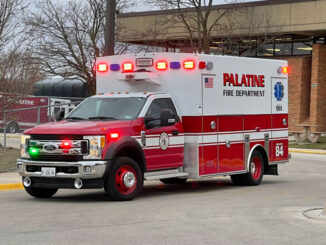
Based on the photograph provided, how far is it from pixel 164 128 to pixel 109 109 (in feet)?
3.65

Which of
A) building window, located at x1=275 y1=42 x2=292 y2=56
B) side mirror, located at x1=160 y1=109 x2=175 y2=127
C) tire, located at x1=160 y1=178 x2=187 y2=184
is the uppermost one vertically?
building window, located at x1=275 y1=42 x2=292 y2=56

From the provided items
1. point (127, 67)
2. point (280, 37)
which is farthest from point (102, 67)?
point (280, 37)

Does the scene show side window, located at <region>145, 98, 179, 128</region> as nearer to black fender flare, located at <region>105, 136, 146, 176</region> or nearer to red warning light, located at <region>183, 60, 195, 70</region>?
black fender flare, located at <region>105, 136, 146, 176</region>

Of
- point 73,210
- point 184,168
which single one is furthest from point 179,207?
point 184,168

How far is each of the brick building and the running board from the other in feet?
66.4

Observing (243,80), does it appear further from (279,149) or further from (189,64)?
(279,149)

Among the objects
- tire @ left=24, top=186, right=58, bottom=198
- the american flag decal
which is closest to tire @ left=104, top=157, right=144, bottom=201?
tire @ left=24, top=186, right=58, bottom=198

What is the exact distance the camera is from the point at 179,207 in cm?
1198

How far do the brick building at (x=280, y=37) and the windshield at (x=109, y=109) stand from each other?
20.3 m

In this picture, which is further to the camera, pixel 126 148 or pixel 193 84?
pixel 193 84

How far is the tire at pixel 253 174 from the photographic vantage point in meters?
16.5

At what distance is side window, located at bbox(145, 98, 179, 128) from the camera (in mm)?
13734

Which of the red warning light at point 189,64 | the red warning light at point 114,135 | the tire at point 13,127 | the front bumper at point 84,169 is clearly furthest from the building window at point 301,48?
the front bumper at point 84,169

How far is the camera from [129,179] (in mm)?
13109
